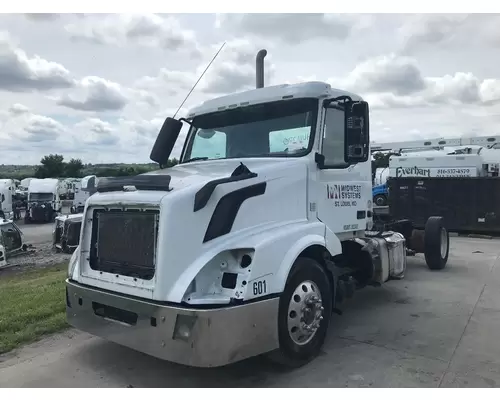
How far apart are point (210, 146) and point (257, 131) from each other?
684 millimetres

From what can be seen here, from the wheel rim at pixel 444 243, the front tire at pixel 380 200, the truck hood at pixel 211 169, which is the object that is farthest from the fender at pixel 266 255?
the front tire at pixel 380 200

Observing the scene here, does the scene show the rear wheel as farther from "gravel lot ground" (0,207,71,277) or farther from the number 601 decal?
"gravel lot ground" (0,207,71,277)

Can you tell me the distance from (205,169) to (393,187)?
13.0m

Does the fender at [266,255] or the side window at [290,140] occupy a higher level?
the side window at [290,140]

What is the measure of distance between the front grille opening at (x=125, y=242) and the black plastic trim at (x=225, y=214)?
48cm

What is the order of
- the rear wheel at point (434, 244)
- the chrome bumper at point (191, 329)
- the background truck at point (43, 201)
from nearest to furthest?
the chrome bumper at point (191, 329)
the rear wheel at point (434, 244)
the background truck at point (43, 201)

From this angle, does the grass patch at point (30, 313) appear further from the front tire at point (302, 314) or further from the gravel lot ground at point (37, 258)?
the gravel lot ground at point (37, 258)

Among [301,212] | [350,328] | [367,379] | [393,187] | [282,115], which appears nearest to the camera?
[367,379]

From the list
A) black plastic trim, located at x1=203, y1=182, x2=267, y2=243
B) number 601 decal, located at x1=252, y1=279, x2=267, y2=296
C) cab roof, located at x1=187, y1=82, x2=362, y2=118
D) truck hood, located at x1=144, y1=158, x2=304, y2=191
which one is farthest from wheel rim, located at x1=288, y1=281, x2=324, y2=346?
cab roof, located at x1=187, y1=82, x2=362, y2=118

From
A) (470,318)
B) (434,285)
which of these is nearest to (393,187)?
(434,285)

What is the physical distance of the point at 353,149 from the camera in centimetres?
521

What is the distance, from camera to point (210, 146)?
576 centimetres

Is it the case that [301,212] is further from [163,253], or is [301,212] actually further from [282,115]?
[163,253]

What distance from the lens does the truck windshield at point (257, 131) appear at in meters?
5.14
